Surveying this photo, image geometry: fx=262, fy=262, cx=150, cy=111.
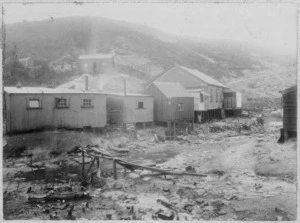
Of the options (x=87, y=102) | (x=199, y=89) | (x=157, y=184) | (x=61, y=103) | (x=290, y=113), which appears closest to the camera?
(x=157, y=184)

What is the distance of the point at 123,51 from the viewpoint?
68438 mm

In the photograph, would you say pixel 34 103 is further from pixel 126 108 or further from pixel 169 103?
pixel 169 103

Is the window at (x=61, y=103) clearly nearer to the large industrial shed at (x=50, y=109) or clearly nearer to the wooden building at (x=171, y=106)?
the large industrial shed at (x=50, y=109)

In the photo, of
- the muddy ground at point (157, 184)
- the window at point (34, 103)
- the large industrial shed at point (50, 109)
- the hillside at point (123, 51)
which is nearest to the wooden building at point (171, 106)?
the large industrial shed at point (50, 109)

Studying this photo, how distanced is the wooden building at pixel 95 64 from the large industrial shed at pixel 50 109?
32647 millimetres

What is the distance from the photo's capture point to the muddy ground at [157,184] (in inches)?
372

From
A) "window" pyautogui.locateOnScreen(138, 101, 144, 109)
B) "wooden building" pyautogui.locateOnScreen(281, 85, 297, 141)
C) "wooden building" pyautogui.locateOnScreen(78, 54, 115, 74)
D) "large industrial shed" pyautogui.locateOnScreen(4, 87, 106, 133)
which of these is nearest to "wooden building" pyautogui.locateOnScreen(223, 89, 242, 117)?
"window" pyautogui.locateOnScreen(138, 101, 144, 109)

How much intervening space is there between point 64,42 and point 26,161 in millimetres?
56561

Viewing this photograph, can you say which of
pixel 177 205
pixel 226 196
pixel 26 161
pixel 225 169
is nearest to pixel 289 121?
pixel 225 169

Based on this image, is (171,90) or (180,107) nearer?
(180,107)

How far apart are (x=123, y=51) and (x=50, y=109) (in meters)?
49.2

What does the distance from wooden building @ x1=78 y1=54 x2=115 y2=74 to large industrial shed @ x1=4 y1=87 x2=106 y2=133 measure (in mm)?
32647

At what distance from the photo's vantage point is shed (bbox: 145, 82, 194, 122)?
2986 cm

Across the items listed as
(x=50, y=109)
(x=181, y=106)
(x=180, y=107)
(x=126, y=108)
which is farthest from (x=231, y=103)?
(x=50, y=109)
